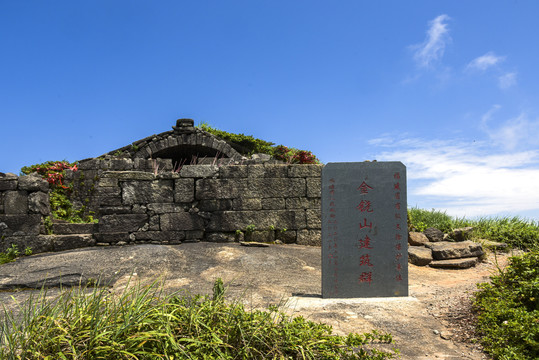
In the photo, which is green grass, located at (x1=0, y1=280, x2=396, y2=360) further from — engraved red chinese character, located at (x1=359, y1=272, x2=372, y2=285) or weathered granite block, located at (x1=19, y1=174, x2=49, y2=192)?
weathered granite block, located at (x1=19, y1=174, x2=49, y2=192)

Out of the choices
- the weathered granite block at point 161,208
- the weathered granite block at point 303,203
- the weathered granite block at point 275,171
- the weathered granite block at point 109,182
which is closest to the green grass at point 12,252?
the weathered granite block at point 109,182

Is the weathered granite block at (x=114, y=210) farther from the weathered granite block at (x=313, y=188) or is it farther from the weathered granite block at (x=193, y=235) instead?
the weathered granite block at (x=313, y=188)

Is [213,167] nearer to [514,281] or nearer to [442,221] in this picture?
[514,281]

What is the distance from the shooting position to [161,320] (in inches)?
102

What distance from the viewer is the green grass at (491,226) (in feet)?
30.7

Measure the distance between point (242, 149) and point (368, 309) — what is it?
40.3 feet

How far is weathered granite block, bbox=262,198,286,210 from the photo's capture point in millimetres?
8344

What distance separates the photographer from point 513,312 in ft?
11.5

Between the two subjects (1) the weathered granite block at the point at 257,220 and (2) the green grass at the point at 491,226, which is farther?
(2) the green grass at the point at 491,226

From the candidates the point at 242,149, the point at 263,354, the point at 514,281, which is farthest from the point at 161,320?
the point at 242,149

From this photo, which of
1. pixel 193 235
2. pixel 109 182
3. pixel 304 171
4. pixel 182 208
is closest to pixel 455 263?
pixel 304 171

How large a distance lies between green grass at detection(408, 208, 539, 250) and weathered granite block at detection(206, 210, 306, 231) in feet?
11.6

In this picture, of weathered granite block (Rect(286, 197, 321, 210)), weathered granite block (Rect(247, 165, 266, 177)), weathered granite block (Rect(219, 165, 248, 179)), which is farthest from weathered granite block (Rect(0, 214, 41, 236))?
weathered granite block (Rect(286, 197, 321, 210))

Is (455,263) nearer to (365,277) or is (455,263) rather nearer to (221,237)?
(365,277)
